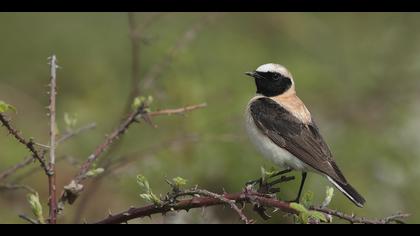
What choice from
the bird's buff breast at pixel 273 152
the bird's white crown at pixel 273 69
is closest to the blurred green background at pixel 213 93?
the bird's buff breast at pixel 273 152

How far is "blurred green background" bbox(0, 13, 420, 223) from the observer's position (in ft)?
23.0

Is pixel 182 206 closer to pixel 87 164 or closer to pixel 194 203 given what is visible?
pixel 194 203

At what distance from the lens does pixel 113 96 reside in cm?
828

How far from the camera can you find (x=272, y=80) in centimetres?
642

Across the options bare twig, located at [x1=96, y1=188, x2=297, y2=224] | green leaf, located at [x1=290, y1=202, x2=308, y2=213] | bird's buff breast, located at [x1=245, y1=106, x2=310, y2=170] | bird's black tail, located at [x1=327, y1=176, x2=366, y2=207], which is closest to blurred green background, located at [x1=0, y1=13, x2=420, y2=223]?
bird's buff breast, located at [x1=245, y1=106, x2=310, y2=170]

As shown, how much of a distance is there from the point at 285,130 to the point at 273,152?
26cm

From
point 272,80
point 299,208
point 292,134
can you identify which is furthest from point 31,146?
point 272,80

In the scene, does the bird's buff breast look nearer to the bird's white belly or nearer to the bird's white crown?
the bird's white belly

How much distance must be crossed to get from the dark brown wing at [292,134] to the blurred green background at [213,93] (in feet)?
1.55

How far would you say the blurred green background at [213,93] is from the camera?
700 centimetres

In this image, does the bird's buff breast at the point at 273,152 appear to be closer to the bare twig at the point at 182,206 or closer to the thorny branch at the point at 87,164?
the thorny branch at the point at 87,164

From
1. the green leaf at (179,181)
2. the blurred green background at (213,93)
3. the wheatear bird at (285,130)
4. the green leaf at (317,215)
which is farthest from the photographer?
the blurred green background at (213,93)

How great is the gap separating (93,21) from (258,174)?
410 centimetres
